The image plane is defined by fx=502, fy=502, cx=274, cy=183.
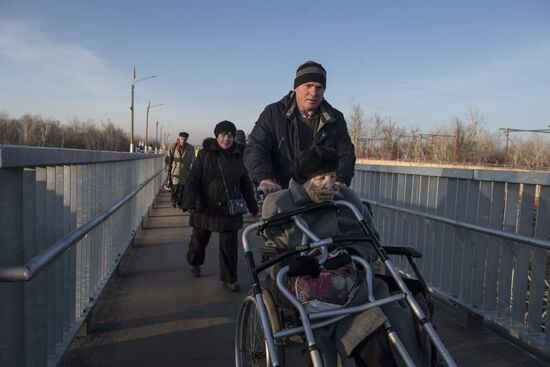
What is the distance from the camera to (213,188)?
6168 mm

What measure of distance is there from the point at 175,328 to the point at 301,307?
2.51 meters

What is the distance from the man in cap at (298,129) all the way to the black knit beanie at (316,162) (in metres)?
0.79

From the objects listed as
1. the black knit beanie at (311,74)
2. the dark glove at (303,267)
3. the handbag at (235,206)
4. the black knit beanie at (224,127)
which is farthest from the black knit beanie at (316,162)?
the black knit beanie at (224,127)

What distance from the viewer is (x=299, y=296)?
2.54m

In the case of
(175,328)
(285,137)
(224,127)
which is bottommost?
(175,328)

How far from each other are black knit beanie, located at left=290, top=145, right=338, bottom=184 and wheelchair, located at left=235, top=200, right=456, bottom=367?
215 millimetres

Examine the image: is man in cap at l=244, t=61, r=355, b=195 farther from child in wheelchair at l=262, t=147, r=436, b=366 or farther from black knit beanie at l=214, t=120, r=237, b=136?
black knit beanie at l=214, t=120, r=237, b=136

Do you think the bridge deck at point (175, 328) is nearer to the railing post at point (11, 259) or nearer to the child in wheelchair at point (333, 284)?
the child in wheelchair at point (333, 284)

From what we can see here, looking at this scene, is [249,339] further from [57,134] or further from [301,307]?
[57,134]

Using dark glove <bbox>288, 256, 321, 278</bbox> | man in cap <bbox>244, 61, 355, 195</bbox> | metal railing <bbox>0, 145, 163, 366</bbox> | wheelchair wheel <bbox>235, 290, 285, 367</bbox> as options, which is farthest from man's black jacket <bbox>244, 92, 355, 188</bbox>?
dark glove <bbox>288, 256, 321, 278</bbox>

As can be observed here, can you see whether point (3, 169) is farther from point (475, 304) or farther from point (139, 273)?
point (139, 273)

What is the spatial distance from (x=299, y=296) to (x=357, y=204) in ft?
2.80

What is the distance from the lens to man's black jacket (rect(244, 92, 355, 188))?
403cm

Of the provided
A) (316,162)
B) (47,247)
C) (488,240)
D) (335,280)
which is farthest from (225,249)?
(335,280)
